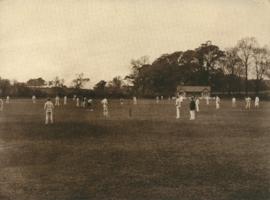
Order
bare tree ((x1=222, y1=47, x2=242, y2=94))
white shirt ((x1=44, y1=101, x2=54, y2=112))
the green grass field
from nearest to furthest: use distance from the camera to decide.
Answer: the green grass field
white shirt ((x1=44, y1=101, x2=54, y2=112))
bare tree ((x1=222, y1=47, x2=242, y2=94))

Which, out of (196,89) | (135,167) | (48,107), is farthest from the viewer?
(196,89)

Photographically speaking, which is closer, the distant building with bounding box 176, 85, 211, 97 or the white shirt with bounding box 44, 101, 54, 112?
the white shirt with bounding box 44, 101, 54, 112

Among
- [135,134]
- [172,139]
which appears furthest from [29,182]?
[135,134]

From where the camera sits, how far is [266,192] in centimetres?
816

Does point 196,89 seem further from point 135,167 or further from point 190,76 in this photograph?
point 135,167

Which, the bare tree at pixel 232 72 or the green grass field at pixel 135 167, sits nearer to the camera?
the green grass field at pixel 135 167

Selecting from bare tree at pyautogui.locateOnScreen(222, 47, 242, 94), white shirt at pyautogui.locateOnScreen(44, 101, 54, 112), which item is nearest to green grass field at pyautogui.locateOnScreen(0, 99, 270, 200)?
white shirt at pyautogui.locateOnScreen(44, 101, 54, 112)

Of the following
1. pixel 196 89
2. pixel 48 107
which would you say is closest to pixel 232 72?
pixel 196 89

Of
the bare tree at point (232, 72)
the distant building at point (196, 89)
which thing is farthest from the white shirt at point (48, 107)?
the distant building at point (196, 89)

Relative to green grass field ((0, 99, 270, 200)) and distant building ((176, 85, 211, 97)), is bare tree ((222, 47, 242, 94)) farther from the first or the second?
green grass field ((0, 99, 270, 200))

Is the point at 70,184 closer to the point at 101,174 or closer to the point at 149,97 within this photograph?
the point at 101,174

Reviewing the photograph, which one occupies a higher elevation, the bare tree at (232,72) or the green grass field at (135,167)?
the bare tree at (232,72)

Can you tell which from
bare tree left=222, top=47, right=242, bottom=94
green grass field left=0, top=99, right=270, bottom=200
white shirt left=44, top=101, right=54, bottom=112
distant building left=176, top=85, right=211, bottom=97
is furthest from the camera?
distant building left=176, top=85, right=211, bottom=97

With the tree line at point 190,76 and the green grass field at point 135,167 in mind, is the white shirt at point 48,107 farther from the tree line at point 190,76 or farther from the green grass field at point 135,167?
the tree line at point 190,76
